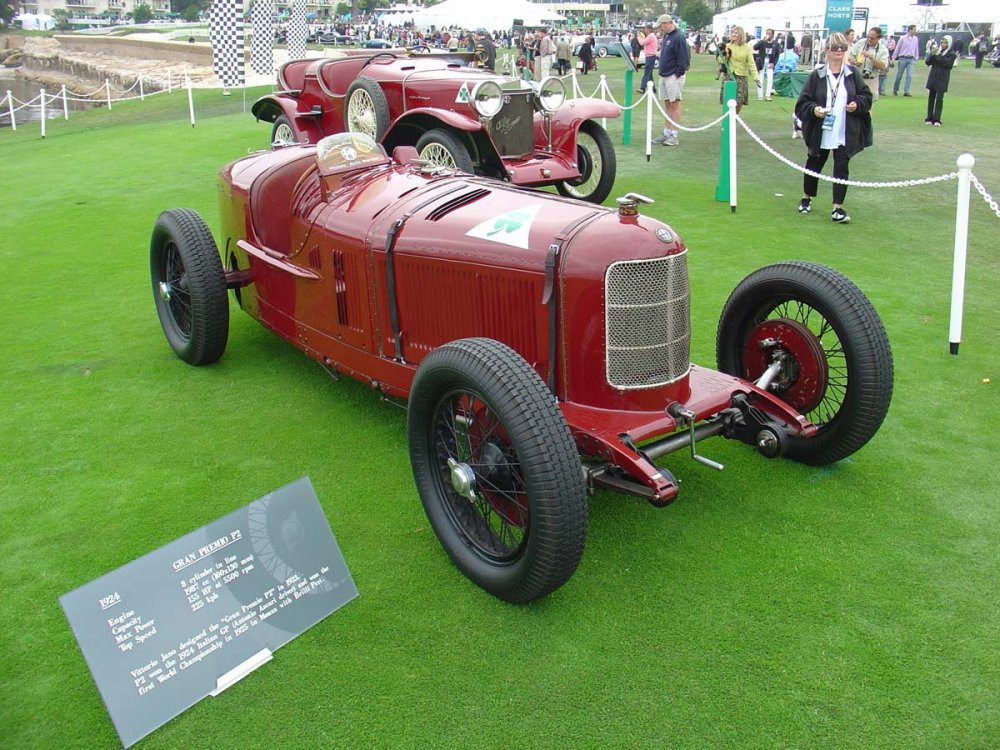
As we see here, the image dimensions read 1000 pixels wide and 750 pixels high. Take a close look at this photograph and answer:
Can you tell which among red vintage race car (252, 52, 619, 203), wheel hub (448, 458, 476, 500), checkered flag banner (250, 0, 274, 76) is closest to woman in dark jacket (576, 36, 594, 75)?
checkered flag banner (250, 0, 274, 76)

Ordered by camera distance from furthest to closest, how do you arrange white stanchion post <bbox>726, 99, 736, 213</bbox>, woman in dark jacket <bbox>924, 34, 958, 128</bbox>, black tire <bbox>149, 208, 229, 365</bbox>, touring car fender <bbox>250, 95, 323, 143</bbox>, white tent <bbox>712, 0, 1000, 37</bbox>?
1. white tent <bbox>712, 0, 1000, 37</bbox>
2. woman in dark jacket <bbox>924, 34, 958, 128</bbox>
3. touring car fender <bbox>250, 95, 323, 143</bbox>
4. white stanchion post <bbox>726, 99, 736, 213</bbox>
5. black tire <bbox>149, 208, 229, 365</bbox>

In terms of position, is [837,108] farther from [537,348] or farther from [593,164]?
[537,348]

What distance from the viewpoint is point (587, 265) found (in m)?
3.16

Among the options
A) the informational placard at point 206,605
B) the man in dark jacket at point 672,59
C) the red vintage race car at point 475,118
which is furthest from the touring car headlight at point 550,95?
the informational placard at point 206,605

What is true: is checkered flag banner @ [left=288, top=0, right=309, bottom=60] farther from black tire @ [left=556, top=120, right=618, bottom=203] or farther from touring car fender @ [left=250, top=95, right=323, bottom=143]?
black tire @ [left=556, top=120, right=618, bottom=203]

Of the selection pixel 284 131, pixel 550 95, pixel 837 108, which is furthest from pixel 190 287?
pixel 284 131

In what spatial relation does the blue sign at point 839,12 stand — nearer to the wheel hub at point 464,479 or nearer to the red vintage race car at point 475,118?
the red vintage race car at point 475,118

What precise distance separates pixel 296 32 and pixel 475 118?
20.0 metres

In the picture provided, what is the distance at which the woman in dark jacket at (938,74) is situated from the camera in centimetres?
1288

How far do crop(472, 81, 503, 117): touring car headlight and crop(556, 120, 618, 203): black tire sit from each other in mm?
1070

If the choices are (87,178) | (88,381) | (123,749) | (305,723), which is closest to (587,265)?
(305,723)

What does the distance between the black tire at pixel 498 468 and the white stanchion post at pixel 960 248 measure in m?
3.19

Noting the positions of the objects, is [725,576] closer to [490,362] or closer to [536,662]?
[536,662]

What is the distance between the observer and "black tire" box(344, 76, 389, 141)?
29.2 feet
